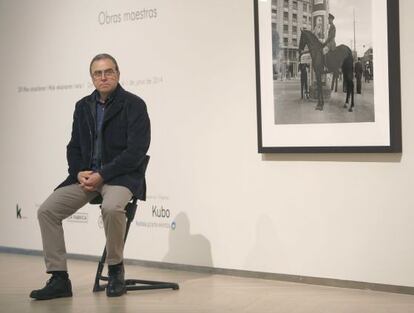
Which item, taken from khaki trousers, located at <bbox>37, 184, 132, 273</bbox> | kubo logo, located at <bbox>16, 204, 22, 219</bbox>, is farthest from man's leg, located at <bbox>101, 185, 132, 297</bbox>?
kubo logo, located at <bbox>16, 204, 22, 219</bbox>

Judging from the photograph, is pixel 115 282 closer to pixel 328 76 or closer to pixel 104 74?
pixel 104 74

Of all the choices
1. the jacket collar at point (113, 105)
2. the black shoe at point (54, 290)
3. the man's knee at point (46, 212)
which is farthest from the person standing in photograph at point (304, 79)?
the black shoe at point (54, 290)

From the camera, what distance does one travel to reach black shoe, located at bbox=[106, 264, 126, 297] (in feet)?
13.4

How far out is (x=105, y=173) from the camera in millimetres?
4031

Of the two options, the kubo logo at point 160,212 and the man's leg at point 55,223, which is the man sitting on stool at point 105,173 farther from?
the kubo logo at point 160,212

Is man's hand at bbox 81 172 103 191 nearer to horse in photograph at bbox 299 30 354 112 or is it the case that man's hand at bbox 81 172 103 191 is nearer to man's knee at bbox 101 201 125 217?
man's knee at bbox 101 201 125 217

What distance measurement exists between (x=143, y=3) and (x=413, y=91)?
80.0 inches

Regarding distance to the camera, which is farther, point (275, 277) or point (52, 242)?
point (275, 277)

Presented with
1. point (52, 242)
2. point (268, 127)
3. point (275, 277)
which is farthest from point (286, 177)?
point (52, 242)

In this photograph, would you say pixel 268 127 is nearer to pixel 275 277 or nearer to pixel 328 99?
pixel 328 99

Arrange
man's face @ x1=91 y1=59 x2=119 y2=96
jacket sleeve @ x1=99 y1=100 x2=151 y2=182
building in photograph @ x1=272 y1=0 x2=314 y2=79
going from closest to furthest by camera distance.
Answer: jacket sleeve @ x1=99 y1=100 x2=151 y2=182, man's face @ x1=91 y1=59 x2=119 y2=96, building in photograph @ x1=272 y1=0 x2=314 y2=79

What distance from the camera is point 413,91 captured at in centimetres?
390

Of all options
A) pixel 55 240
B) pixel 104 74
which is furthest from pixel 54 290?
pixel 104 74

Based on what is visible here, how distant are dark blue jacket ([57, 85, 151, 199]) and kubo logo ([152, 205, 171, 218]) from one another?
31.6 inches
